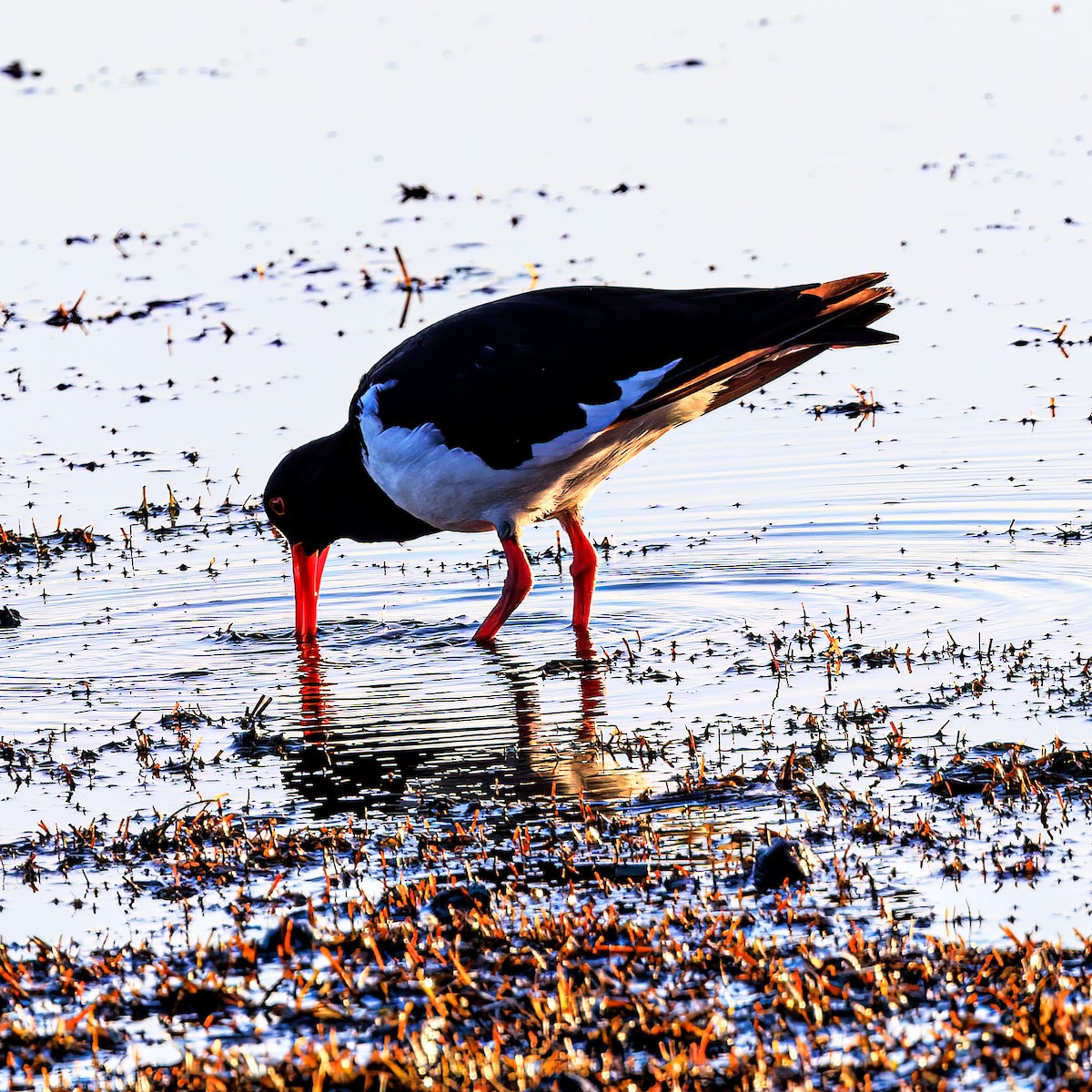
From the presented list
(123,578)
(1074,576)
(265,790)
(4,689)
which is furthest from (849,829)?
(123,578)

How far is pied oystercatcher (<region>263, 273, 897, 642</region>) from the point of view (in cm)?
788

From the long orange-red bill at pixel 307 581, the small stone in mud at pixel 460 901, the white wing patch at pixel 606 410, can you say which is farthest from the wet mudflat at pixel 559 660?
the white wing patch at pixel 606 410

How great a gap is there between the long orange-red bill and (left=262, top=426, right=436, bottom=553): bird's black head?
0.03 meters

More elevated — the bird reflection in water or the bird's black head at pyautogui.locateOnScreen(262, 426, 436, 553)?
the bird's black head at pyautogui.locateOnScreen(262, 426, 436, 553)

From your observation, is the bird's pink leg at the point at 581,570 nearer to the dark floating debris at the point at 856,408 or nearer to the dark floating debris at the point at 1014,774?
the dark floating debris at the point at 1014,774

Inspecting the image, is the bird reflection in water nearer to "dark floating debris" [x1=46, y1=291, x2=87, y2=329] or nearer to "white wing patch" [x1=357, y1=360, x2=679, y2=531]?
"white wing patch" [x1=357, y1=360, x2=679, y2=531]

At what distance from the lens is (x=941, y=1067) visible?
3982 millimetres

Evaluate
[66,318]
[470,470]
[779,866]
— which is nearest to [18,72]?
[66,318]

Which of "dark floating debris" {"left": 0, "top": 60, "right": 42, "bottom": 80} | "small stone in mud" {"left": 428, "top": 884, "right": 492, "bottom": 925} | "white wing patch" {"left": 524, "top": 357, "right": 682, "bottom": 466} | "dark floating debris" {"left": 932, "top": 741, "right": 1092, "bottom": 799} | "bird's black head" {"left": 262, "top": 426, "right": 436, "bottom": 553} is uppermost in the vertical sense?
"dark floating debris" {"left": 0, "top": 60, "right": 42, "bottom": 80}

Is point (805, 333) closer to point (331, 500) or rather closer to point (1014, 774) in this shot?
point (331, 500)

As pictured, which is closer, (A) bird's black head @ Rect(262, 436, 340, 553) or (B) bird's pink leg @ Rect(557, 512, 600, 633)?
(B) bird's pink leg @ Rect(557, 512, 600, 633)

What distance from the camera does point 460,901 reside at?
496cm

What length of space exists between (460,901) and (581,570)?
3.77 meters

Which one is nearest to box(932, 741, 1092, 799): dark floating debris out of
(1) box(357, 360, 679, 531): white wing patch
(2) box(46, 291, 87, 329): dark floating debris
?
(1) box(357, 360, 679, 531): white wing patch
